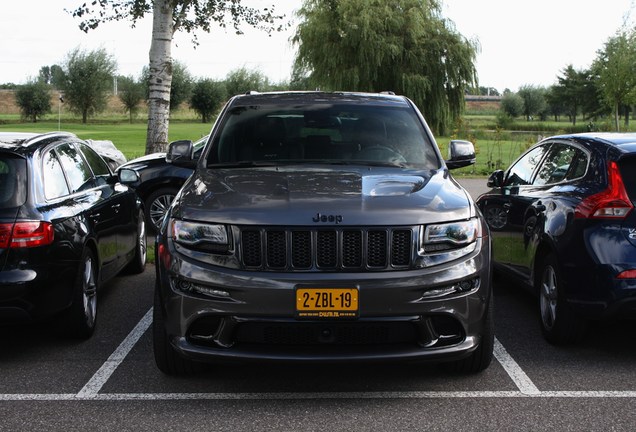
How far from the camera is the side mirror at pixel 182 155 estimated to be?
6.23 meters

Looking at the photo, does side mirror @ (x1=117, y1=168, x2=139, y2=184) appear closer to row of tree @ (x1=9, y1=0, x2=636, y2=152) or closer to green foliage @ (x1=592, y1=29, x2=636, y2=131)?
row of tree @ (x1=9, y1=0, x2=636, y2=152)

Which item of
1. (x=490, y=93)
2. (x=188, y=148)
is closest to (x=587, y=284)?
(x=188, y=148)

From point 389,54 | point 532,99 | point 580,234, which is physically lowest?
point 580,234

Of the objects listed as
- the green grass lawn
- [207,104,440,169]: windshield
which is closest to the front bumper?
[207,104,440,169]: windshield

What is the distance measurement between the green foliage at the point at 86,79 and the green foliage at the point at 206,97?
8411 millimetres

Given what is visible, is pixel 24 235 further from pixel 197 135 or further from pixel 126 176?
pixel 197 135

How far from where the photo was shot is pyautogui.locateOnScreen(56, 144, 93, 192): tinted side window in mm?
6465

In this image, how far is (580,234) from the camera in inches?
212

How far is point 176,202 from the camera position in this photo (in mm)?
4914

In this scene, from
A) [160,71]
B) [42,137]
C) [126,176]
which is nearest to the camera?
[42,137]

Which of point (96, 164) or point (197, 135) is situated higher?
point (96, 164)

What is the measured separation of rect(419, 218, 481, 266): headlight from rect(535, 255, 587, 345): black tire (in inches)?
50.6

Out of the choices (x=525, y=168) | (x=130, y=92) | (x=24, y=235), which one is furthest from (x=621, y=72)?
(x=24, y=235)

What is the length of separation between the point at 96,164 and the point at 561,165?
4.13 metres
